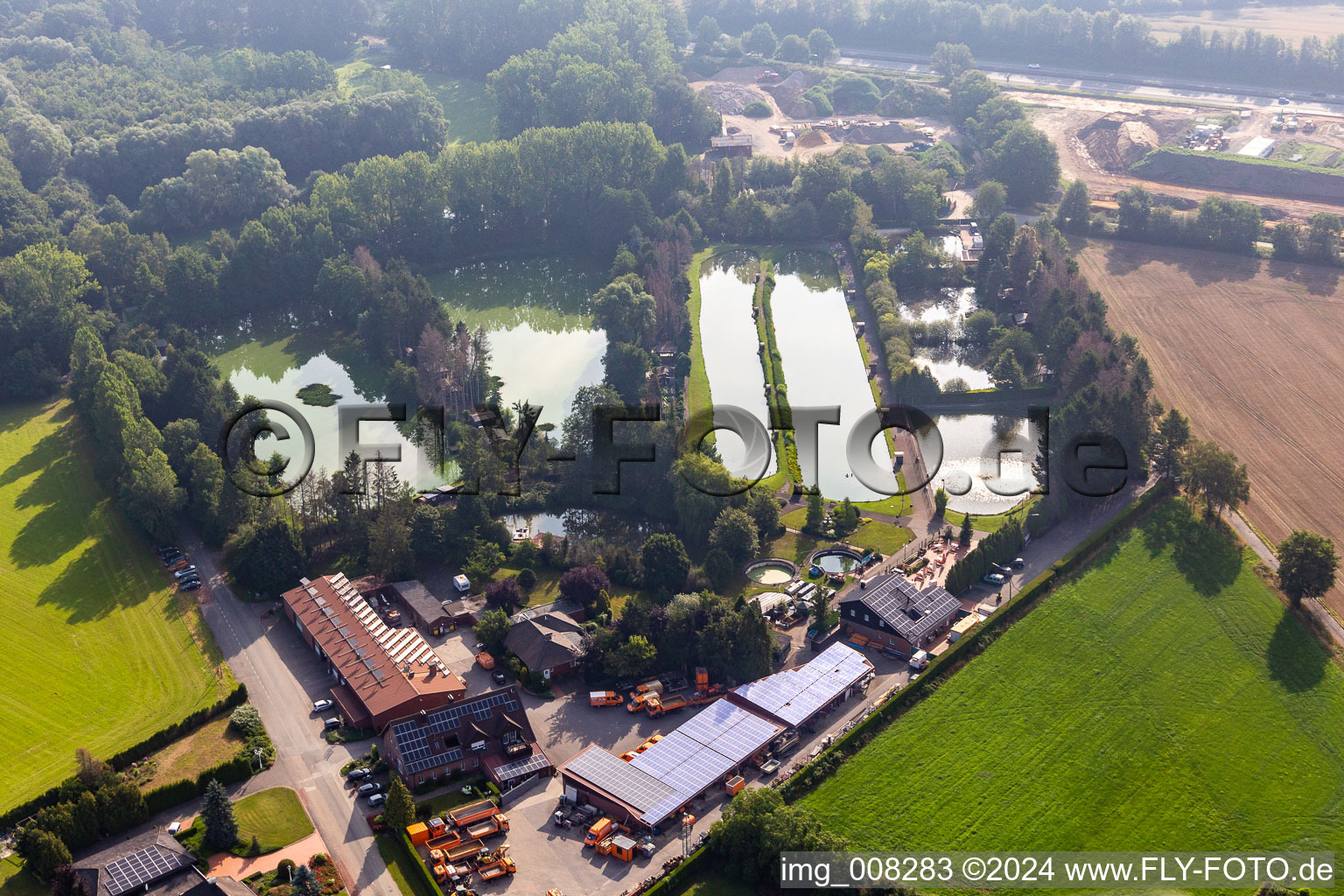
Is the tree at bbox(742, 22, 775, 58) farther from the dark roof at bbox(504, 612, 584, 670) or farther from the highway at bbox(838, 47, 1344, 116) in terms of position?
the dark roof at bbox(504, 612, 584, 670)

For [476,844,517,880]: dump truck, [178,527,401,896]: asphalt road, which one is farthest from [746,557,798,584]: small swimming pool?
[476,844,517,880]: dump truck

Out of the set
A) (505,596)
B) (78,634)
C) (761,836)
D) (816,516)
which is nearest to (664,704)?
(761,836)

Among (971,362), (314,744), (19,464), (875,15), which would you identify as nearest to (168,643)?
(314,744)

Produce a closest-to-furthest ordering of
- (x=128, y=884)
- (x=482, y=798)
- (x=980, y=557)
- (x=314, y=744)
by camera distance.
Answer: (x=128, y=884), (x=482, y=798), (x=314, y=744), (x=980, y=557)

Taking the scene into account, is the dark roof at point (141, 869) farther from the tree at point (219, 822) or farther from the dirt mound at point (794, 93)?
the dirt mound at point (794, 93)

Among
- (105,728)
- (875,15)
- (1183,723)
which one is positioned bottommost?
(1183,723)

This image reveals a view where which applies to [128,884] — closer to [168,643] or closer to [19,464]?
[168,643]

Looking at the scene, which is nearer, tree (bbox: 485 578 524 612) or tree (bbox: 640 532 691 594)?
tree (bbox: 485 578 524 612)
